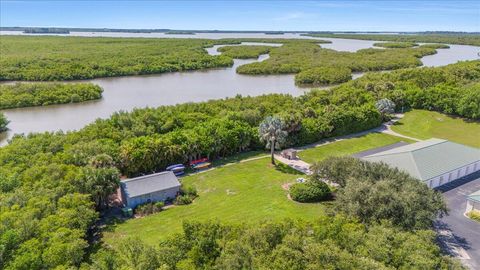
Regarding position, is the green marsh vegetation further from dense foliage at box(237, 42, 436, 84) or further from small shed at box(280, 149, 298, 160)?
dense foliage at box(237, 42, 436, 84)

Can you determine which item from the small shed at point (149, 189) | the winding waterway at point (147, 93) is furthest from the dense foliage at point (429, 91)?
the small shed at point (149, 189)

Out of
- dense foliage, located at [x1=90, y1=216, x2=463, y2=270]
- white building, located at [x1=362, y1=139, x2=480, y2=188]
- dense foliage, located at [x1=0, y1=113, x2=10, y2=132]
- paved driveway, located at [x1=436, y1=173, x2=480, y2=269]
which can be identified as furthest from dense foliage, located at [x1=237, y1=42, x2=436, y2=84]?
dense foliage, located at [x1=90, y1=216, x2=463, y2=270]

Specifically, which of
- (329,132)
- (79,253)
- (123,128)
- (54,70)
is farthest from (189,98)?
(79,253)

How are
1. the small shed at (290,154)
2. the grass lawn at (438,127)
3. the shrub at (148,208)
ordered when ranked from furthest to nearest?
the grass lawn at (438,127) < the small shed at (290,154) < the shrub at (148,208)

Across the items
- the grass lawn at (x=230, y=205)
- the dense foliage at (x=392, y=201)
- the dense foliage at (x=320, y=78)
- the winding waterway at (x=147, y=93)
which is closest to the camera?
the dense foliage at (x=392, y=201)

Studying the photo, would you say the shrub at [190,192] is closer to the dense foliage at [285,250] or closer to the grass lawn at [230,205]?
the grass lawn at [230,205]

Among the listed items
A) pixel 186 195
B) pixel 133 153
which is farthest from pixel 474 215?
pixel 133 153

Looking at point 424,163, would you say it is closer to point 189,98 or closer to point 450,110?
point 450,110
